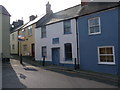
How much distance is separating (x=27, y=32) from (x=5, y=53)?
650 cm

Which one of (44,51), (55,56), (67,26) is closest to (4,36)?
(44,51)

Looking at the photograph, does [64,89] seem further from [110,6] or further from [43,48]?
[43,48]

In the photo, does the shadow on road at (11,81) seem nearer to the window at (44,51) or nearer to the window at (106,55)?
the window at (106,55)

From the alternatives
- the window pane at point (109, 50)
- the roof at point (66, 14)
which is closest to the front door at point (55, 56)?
the roof at point (66, 14)

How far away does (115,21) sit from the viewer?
13.2 metres

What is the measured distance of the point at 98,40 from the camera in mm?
14367

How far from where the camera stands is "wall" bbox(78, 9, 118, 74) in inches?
520

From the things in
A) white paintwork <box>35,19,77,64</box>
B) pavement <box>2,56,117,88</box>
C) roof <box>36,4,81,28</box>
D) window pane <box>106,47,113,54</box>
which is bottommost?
pavement <box>2,56,117,88</box>

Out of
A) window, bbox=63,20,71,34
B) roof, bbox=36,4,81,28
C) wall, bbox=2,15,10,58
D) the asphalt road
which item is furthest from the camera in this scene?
wall, bbox=2,15,10,58

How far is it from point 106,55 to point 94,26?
9.49 ft

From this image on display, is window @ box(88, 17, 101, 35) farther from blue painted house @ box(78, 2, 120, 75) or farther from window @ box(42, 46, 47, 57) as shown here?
window @ box(42, 46, 47, 57)

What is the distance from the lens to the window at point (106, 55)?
13.4m

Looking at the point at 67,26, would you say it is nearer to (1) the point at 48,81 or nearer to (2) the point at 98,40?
(2) the point at 98,40

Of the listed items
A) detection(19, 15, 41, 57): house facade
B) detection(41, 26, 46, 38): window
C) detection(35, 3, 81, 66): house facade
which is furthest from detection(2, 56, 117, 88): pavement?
detection(19, 15, 41, 57): house facade
